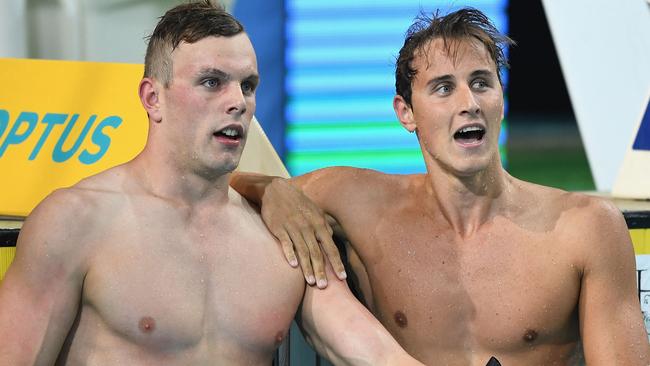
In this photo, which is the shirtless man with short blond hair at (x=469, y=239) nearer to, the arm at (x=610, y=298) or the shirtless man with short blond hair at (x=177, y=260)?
the arm at (x=610, y=298)

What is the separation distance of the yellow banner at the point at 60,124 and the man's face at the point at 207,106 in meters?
0.54

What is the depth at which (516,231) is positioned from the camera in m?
2.59

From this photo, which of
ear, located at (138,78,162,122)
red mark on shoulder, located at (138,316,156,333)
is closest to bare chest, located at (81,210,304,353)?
red mark on shoulder, located at (138,316,156,333)

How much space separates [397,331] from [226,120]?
0.67 meters

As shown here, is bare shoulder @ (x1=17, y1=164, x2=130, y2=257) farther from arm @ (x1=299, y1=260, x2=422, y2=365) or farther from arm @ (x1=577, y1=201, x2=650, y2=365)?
arm @ (x1=577, y1=201, x2=650, y2=365)

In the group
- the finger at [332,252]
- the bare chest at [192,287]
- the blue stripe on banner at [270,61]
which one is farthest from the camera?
the blue stripe on banner at [270,61]

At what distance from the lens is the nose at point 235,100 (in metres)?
2.29

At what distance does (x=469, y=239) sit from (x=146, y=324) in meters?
0.80

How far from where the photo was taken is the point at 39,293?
7.06 ft

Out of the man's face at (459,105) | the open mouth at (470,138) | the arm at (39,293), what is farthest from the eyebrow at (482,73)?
the arm at (39,293)

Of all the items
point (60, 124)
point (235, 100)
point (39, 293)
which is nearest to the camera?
point (39, 293)

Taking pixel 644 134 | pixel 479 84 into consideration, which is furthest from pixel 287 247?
pixel 644 134

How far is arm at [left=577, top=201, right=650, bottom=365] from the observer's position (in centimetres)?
243

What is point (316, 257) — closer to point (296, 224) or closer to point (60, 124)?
point (296, 224)
